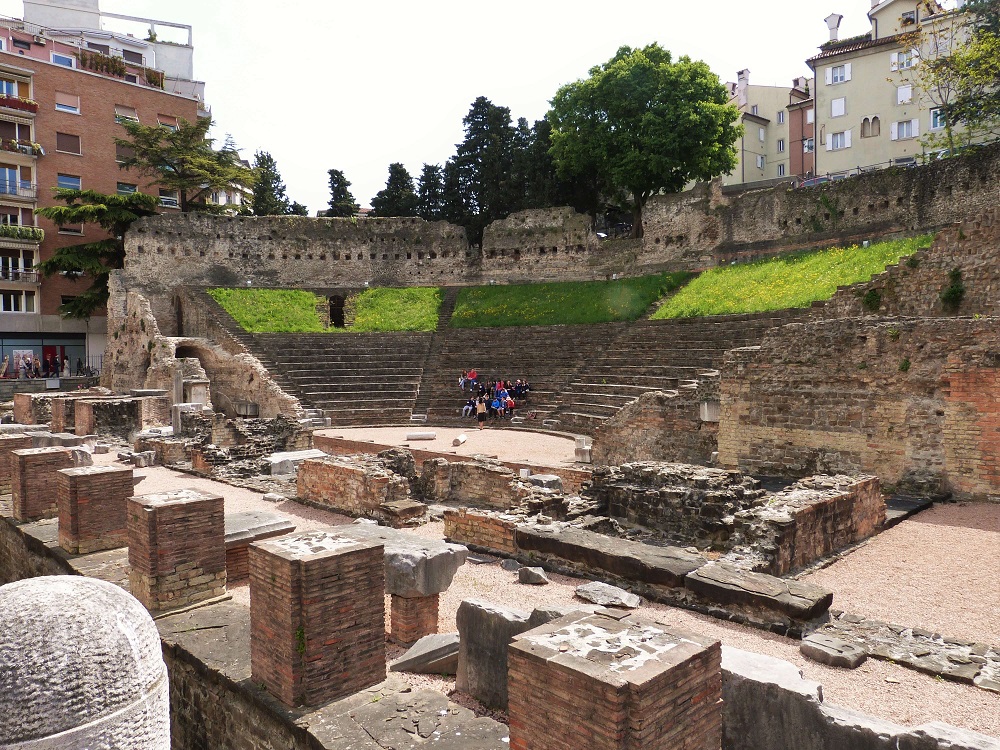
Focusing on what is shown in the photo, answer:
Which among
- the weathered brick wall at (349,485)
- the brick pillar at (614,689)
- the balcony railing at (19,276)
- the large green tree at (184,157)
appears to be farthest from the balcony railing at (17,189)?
the brick pillar at (614,689)

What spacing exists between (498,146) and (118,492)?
123ft

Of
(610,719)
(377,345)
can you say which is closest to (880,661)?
(610,719)

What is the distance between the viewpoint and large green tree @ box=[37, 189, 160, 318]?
3366 centimetres

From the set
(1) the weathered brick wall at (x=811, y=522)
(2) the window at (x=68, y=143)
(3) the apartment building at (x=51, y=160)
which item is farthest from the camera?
(2) the window at (x=68, y=143)

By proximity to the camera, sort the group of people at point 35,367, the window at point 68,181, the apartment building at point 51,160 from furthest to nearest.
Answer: the window at point 68,181 → the apartment building at point 51,160 → the group of people at point 35,367

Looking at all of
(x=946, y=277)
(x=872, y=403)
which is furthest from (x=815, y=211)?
(x=872, y=403)

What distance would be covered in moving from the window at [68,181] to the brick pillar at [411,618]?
1656 inches

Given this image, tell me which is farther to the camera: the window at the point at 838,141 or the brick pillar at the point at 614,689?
the window at the point at 838,141

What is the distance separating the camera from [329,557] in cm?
501

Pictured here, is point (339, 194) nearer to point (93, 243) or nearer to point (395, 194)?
point (395, 194)

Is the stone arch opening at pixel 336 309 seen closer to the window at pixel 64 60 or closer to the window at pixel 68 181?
the window at pixel 68 181

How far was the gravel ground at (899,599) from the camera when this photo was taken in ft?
16.2

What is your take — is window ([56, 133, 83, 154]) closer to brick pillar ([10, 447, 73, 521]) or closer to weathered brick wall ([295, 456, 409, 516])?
brick pillar ([10, 447, 73, 521])

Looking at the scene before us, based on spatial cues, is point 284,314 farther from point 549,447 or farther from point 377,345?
point 549,447
